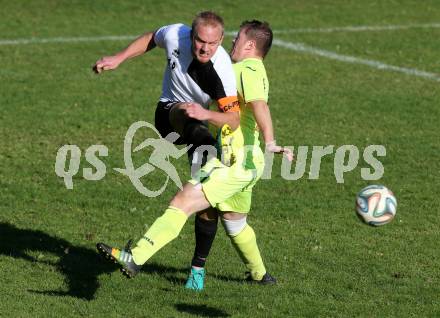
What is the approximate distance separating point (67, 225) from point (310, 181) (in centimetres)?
339

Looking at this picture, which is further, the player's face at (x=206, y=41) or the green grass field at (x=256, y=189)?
the green grass field at (x=256, y=189)

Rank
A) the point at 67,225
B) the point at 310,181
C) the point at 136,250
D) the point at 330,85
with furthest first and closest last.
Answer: the point at 330,85
the point at 310,181
the point at 67,225
the point at 136,250

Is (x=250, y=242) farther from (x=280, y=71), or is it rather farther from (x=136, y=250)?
(x=280, y=71)

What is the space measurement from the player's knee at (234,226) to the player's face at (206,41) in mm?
1548

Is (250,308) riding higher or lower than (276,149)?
lower

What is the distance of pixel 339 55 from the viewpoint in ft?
63.5

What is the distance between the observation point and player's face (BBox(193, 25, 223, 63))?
28.6ft

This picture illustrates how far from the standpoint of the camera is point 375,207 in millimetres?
9102

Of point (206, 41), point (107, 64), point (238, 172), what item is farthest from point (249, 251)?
point (107, 64)

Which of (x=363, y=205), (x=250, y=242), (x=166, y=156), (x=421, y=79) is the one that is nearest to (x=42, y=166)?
(x=166, y=156)

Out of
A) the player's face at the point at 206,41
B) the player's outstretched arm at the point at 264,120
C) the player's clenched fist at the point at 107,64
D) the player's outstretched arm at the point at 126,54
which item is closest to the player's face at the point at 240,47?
the player's face at the point at 206,41

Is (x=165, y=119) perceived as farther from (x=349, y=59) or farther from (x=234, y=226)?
(x=349, y=59)

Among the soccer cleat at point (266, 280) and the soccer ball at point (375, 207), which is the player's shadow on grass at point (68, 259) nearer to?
the soccer cleat at point (266, 280)

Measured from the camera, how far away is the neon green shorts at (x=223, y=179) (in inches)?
349
